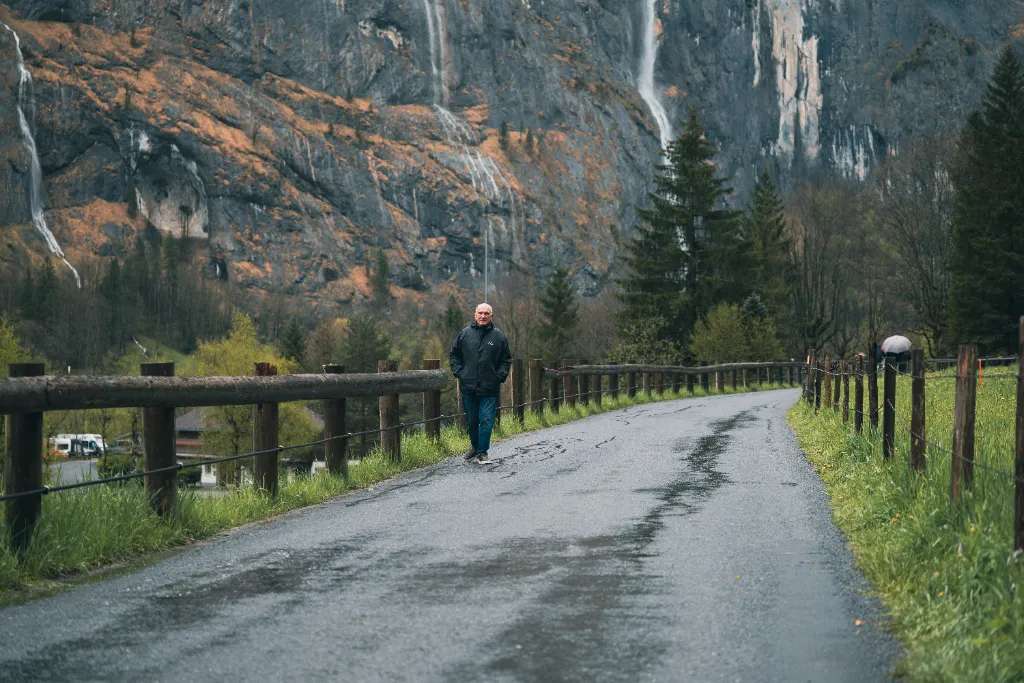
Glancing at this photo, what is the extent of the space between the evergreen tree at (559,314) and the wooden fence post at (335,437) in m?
79.7

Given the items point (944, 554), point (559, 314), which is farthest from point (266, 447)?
point (559, 314)

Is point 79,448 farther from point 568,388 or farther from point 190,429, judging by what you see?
point 190,429

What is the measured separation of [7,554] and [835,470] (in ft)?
29.0

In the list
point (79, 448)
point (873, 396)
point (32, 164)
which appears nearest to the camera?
point (873, 396)

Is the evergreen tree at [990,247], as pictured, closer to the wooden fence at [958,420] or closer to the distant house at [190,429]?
the wooden fence at [958,420]

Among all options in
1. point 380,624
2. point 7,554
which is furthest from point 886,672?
point 7,554

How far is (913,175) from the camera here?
184 ft

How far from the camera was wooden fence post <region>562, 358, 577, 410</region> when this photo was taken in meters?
26.6

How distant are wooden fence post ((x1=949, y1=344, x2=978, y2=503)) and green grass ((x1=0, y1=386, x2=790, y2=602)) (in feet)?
17.4

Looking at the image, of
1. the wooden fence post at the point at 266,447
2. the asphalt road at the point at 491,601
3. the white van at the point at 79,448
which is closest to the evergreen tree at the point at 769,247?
the white van at the point at 79,448

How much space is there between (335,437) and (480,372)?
336cm

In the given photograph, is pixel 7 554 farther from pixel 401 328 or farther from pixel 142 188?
pixel 142 188

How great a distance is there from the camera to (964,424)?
7828 millimetres

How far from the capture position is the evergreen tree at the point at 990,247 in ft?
161
